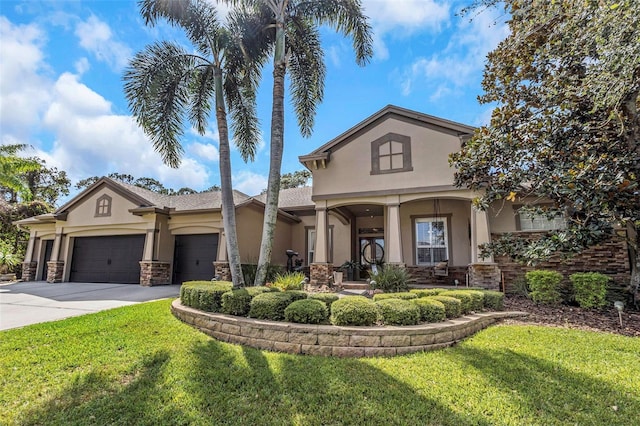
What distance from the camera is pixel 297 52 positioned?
1045 centimetres

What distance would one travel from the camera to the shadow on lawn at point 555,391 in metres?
3.09

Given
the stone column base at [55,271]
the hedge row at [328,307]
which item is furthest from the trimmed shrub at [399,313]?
the stone column base at [55,271]

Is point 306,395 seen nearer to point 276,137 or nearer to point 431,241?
point 276,137

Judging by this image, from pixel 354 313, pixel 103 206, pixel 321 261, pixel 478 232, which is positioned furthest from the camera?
pixel 103 206

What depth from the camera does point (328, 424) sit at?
116 inches

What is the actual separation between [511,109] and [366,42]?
17.2 ft

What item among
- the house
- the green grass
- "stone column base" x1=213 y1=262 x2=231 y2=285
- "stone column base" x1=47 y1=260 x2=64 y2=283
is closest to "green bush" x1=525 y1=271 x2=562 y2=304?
the house

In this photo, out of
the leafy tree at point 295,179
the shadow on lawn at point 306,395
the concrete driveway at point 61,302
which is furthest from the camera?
the leafy tree at point 295,179

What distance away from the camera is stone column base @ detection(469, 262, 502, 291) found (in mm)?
9609

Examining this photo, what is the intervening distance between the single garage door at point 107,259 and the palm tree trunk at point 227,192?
8405 mm

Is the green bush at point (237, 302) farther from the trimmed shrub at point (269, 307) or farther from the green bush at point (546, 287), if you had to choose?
the green bush at point (546, 287)

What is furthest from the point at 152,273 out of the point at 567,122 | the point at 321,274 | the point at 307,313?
the point at 567,122

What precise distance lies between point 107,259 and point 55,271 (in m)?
2.95

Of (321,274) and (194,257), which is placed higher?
(194,257)
